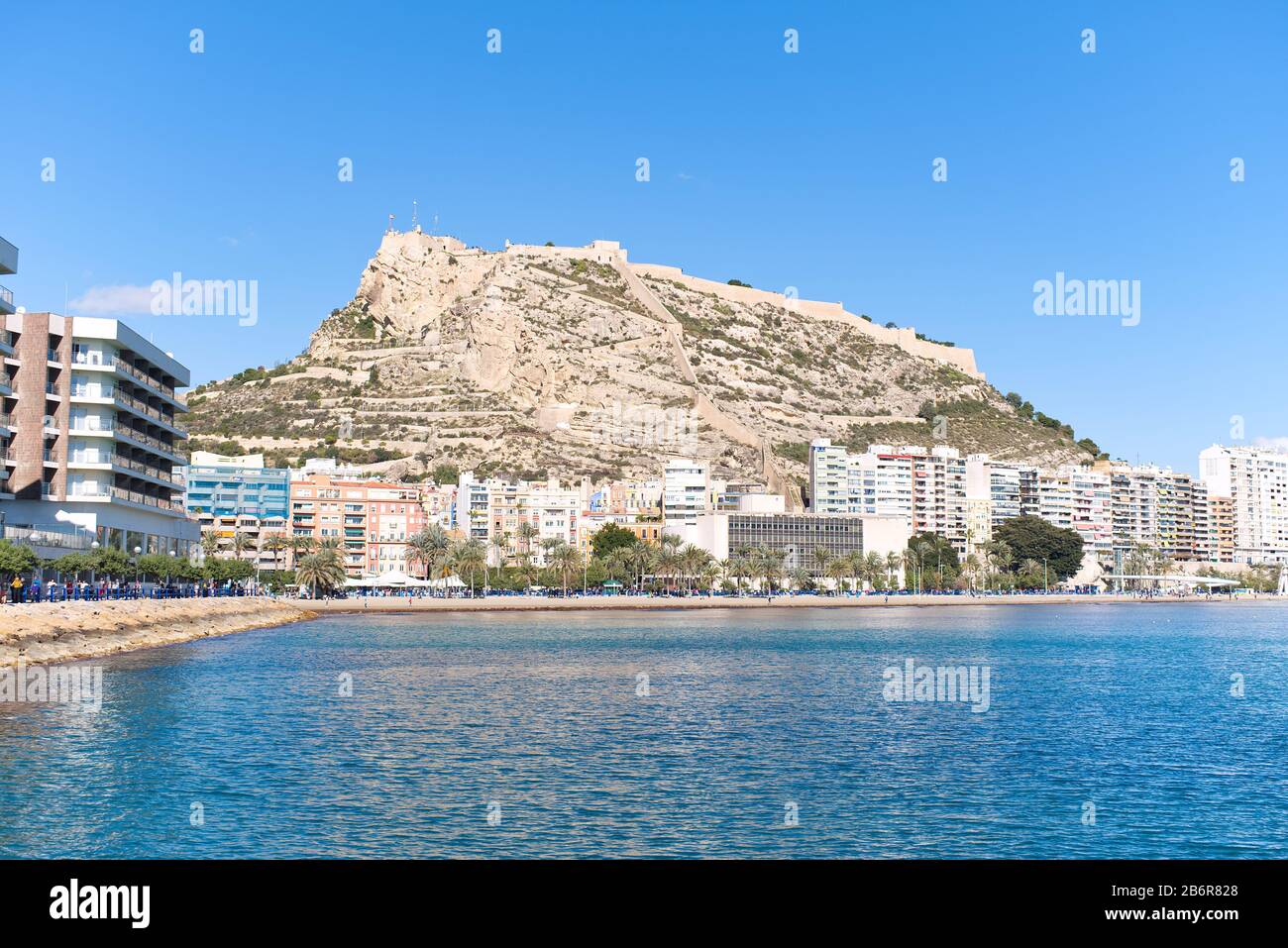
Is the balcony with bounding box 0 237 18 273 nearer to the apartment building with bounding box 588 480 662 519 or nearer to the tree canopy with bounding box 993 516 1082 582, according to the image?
the apartment building with bounding box 588 480 662 519

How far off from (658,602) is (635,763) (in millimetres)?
99920

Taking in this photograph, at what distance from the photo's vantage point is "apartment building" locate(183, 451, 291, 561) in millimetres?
136500

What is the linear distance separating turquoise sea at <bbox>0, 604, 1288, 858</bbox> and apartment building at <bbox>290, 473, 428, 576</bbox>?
303ft

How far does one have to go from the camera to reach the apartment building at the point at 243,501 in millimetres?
136500

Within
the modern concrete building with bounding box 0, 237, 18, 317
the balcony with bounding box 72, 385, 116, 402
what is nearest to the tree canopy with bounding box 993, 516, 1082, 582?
the balcony with bounding box 72, 385, 116, 402

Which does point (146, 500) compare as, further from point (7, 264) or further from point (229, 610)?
point (7, 264)

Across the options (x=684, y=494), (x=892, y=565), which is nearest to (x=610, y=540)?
(x=684, y=494)

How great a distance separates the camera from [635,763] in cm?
2362

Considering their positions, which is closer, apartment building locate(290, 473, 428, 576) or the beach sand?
the beach sand

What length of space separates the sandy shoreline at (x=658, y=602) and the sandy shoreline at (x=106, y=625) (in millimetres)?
29303

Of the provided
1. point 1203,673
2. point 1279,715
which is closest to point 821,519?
point 1203,673

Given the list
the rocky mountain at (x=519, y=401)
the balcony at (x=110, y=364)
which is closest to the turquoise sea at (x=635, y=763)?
the balcony at (x=110, y=364)
